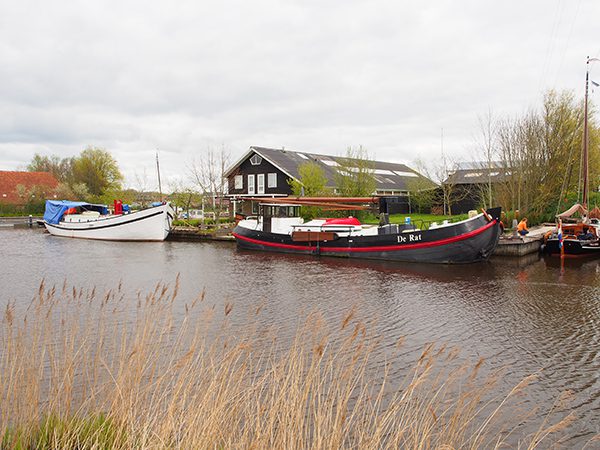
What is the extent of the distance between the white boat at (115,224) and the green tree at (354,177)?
Result: 1214 cm

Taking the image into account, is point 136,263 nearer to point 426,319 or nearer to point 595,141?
point 426,319

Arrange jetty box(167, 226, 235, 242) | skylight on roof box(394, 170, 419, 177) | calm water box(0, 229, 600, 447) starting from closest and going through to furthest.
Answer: calm water box(0, 229, 600, 447), jetty box(167, 226, 235, 242), skylight on roof box(394, 170, 419, 177)

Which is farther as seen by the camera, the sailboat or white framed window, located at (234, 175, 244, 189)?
white framed window, located at (234, 175, 244, 189)

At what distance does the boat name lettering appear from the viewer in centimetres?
1952

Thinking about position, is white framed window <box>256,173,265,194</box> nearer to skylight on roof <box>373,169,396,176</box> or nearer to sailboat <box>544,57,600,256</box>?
skylight on roof <box>373,169,396,176</box>

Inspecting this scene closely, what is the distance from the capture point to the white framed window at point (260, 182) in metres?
38.8

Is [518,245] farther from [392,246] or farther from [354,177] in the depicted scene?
[354,177]

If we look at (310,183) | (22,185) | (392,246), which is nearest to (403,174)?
(310,183)

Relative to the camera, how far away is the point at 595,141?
3073cm

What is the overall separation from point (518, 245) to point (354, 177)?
576 inches

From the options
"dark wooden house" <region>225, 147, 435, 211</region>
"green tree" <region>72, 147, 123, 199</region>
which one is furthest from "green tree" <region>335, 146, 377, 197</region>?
"green tree" <region>72, 147, 123, 199</region>

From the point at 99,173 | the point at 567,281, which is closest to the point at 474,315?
the point at 567,281

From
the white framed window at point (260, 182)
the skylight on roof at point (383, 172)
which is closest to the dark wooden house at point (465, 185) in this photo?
the skylight on roof at point (383, 172)

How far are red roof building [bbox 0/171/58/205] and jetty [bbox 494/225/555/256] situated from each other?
55.9 meters
